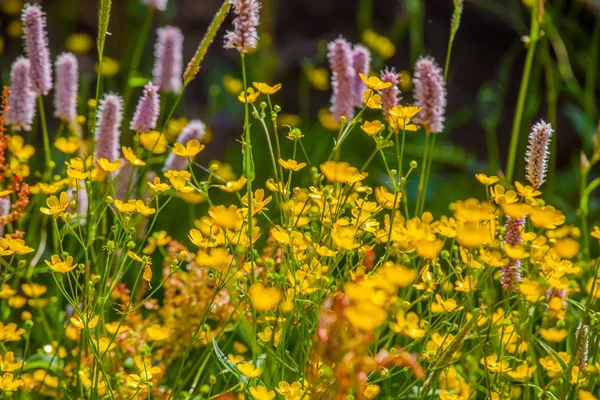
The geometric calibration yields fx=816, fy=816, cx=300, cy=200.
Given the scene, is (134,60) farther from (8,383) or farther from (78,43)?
(78,43)

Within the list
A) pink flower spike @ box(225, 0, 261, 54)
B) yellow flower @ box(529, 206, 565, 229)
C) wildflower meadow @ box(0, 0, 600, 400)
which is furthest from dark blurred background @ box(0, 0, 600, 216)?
yellow flower @ box(529, 206, 565, 229)

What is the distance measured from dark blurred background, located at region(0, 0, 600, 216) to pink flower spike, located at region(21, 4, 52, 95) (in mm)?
1542

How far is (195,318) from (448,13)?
2.32 meters

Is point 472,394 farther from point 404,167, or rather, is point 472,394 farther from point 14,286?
point 404,167

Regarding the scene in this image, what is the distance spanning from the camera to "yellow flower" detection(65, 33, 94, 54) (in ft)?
9.15

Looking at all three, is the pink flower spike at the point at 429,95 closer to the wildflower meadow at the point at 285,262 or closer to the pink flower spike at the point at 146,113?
the wildflower meadow at the point at 285,262

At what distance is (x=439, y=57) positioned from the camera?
3.14 metres

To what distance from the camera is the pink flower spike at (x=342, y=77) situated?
1246mm

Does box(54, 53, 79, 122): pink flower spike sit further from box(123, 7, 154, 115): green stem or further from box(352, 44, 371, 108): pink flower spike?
box(352, 44, 371, 108): pink flower spike


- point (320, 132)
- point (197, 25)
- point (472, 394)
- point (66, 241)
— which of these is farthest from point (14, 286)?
point (197, 25)

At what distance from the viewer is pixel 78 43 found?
2.79 metres

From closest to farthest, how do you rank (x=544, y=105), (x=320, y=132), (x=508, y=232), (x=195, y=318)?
1. (x=508, y=232)
2. (x=195, y=318)
3. (x=320, y=132)
4. (x=544, y=105)

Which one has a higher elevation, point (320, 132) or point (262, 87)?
point (262, 87)

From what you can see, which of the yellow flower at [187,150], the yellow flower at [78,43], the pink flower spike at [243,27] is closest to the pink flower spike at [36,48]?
the yellow flower at [187,150]
